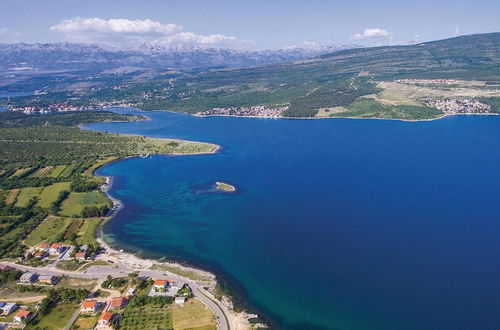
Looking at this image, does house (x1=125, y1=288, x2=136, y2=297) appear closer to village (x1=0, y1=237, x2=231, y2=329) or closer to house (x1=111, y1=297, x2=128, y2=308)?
village (x1=0, y1=237, x2=231, y2=329)

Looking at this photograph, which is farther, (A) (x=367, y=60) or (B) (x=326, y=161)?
(A) (x=367, y=60)

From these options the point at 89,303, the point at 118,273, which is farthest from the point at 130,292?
the point at 118,273

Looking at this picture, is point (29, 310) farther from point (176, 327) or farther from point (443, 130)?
point (443, 130)

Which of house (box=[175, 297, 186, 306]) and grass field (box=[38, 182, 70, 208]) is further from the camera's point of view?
grass field (box=[38, 182, 70, 208])

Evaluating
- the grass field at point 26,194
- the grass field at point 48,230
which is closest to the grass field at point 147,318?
the grass field at point 48,230

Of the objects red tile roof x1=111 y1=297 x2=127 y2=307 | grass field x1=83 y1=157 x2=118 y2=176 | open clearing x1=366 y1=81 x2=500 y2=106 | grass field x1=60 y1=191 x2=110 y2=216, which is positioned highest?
open clearing x1=366 y1=81 x2=500 y2=106

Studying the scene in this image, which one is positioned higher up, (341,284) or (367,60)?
(367,60)

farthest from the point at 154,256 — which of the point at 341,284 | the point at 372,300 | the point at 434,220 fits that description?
the point at 434,220

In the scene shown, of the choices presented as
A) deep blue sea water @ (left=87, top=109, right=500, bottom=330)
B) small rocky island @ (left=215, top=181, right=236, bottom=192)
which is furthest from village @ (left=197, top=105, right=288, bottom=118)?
small rocky island @ (left=215, top=181, right=236, bottom=192)
